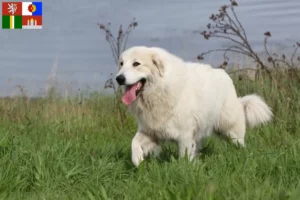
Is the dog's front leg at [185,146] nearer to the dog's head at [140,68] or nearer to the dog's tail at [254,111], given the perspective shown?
the dog's head at [140,68]

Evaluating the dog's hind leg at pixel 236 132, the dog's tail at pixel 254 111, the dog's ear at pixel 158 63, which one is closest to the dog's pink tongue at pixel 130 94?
the dog's ear at pixel 158 63

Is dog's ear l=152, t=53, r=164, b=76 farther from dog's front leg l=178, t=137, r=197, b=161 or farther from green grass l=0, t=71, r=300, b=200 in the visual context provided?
green grass l=0, t=71, r=300, b=200

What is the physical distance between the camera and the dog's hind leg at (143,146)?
5836mm

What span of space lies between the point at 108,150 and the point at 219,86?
157cm

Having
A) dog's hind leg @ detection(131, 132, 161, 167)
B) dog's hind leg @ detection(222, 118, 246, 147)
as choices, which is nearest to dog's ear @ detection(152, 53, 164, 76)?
dog's hind leg @ detection(131, 132, 161, 167)

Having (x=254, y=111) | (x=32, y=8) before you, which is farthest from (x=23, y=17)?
(x=254, y=111)

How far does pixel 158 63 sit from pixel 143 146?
90 centimetres

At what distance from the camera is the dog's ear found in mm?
5984

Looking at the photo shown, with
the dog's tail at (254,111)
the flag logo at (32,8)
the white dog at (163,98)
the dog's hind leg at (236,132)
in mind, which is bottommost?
the dog's hind leg at (236,132)

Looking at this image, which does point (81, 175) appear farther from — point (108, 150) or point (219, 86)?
point (219, 86)

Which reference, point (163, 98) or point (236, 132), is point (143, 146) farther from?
point (236, 132)

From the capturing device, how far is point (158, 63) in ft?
19.6

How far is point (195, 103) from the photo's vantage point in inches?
248

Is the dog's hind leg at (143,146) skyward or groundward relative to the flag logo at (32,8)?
groundward
